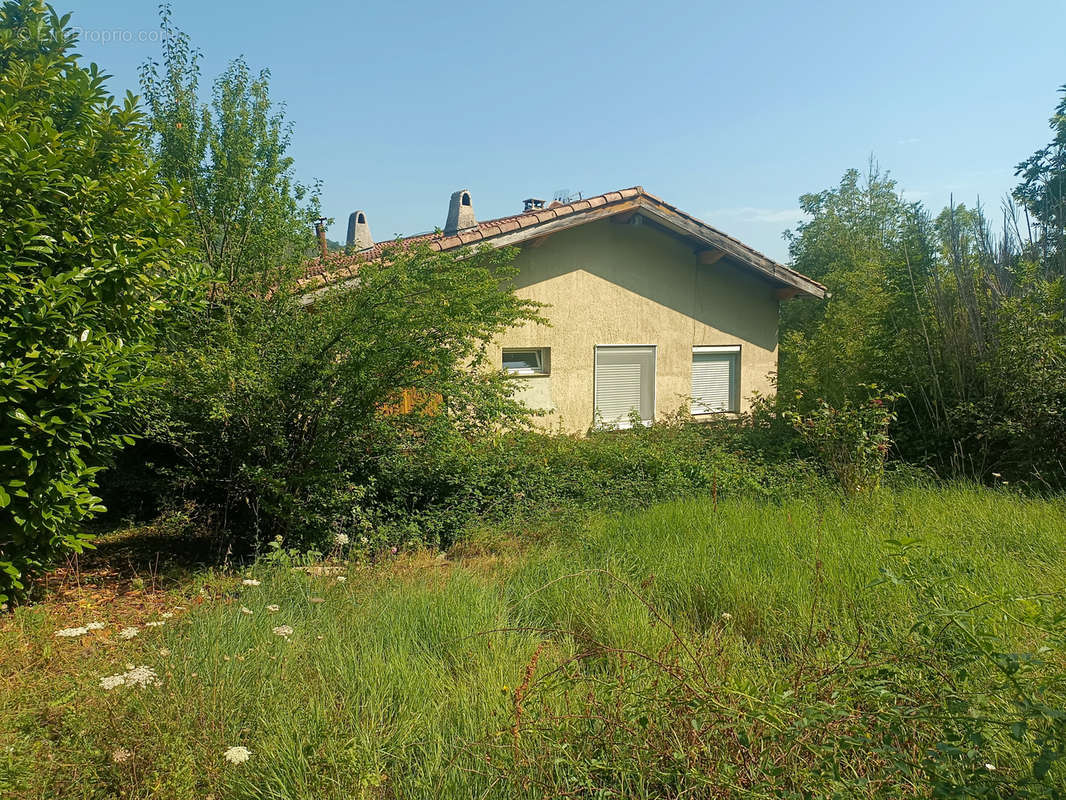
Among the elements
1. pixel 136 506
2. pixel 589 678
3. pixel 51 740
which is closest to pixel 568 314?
pixel 136 506

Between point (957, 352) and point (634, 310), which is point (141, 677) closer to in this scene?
point (957, 352)

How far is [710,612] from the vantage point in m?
4.16

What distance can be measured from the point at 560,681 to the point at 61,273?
3.67 m

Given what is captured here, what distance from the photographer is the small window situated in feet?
35.9

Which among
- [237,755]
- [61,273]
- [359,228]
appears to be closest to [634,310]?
[61,273]

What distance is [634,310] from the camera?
1202 cm

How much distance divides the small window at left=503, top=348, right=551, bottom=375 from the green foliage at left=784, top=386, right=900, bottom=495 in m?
4.17

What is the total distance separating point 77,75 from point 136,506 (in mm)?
5280

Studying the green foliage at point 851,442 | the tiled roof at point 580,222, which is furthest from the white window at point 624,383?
the green foliage at point 851,442

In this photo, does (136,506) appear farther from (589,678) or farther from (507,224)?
(589,678)

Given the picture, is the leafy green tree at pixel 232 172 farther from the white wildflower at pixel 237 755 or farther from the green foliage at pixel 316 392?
the white wildflower at pixel 237 755

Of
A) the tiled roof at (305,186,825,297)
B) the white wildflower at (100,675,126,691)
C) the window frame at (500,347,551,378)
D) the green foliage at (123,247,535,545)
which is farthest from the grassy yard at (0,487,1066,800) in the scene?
the window frame at (500,347,551,378)

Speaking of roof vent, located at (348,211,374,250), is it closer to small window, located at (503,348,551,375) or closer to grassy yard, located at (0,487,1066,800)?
small window, located at (503,348,551,375)

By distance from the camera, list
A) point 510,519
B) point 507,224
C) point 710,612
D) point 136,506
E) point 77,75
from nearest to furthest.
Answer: point 710,612
point 77,75
point 510,519
point 136,506
point 507,224
